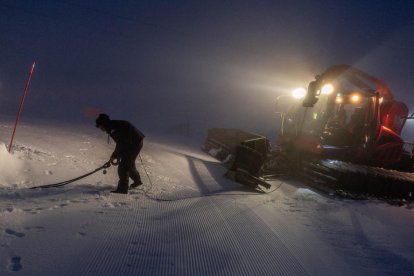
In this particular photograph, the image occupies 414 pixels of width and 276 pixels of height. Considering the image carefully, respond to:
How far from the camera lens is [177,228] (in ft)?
14.1

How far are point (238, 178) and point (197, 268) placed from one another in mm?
4914

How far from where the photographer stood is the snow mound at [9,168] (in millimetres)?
5199

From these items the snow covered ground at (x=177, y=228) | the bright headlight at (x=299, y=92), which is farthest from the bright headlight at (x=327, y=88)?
the snow covered ground at (x=177, y=228)

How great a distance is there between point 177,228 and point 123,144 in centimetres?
241

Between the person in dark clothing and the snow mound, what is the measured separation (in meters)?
1.54

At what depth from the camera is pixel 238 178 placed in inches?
316

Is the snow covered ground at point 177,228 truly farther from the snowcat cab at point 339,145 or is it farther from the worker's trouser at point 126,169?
the snowcat cab at point 339,145

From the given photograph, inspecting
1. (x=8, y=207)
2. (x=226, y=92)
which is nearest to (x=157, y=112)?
(x=226, y=92)

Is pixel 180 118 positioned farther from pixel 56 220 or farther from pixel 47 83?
pixel 56 220

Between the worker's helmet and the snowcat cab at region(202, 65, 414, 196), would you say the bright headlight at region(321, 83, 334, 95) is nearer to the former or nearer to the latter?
the snowcat cab at region(202, 65, 414, 196)

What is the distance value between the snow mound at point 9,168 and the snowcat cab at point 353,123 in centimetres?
721

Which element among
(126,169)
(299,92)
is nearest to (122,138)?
(126,169)

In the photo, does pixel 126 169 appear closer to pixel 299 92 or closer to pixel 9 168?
pixel 9 168

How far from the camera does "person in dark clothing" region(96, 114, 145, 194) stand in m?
5.86
